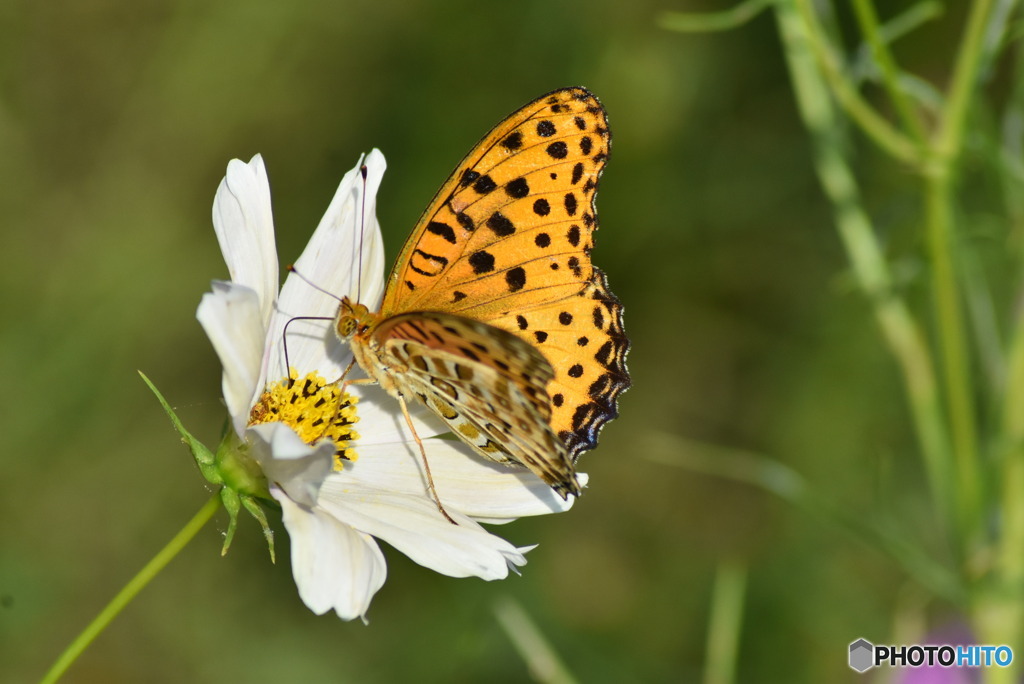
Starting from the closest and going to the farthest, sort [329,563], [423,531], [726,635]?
[329,563] < [423,531] < [726,635]

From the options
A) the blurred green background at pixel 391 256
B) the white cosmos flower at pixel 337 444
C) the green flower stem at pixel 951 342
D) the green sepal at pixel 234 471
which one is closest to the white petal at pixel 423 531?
the white cosmos flower at pixel 337 444

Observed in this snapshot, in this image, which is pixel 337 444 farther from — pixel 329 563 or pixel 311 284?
pixel 329 563

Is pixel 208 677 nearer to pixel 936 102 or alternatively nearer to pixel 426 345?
pixel 426 345

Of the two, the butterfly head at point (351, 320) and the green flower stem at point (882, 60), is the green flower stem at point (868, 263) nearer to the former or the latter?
the green flower stem at point (882, 60)

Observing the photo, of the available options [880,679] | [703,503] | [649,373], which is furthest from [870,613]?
[880,679]

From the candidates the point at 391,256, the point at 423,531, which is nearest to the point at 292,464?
the point at 423,531
